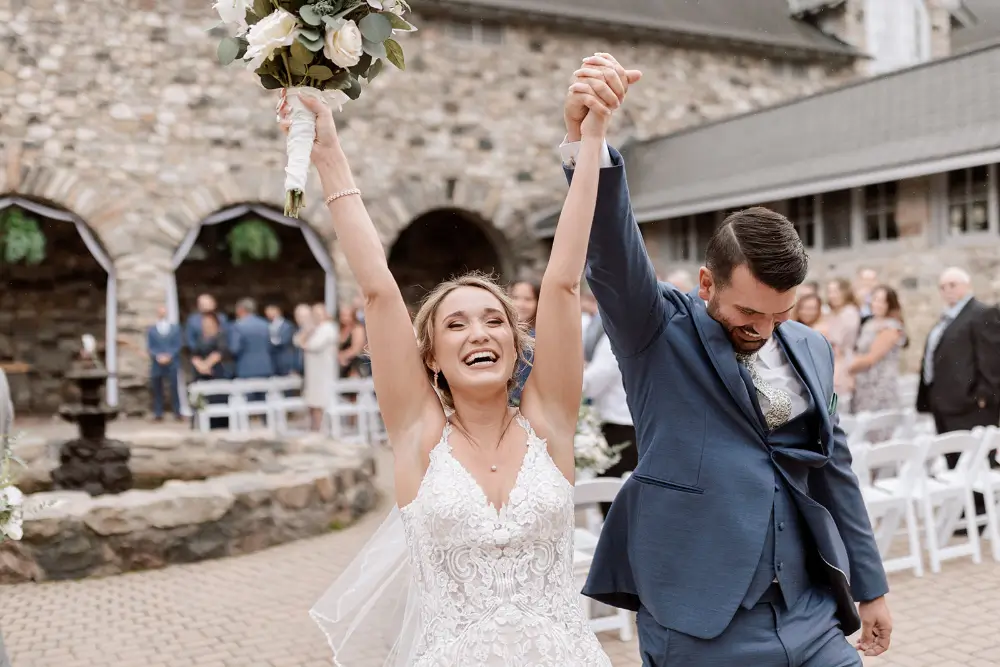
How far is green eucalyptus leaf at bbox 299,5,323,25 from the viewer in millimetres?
1957

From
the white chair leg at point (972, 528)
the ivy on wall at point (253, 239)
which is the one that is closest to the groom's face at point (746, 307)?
the white chair leg at point (972, 528)

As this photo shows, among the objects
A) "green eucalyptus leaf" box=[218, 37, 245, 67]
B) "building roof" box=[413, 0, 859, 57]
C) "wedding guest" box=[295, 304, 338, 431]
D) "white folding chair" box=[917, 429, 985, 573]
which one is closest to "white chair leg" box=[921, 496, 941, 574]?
"white folding chair" box=[917, 429, 985, 573]

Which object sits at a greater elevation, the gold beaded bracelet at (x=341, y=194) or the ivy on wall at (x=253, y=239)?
the ivy on wall at (x=253, y=239)

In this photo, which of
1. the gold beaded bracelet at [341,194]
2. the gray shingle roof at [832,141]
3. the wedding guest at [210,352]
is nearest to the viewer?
the gold beaded bracelet at [341,194]

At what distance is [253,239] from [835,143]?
8.56 meters

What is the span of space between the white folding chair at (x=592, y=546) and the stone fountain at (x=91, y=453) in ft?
15.0

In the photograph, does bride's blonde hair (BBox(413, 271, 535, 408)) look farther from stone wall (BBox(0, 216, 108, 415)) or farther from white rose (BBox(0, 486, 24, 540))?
stone wall (BBox(0, 216, 108, 415))

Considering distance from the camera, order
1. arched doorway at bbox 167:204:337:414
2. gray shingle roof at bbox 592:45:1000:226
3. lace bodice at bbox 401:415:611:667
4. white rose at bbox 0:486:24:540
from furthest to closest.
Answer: arched doorway at bbox 167:204:337:414 < gray shingle roof at bbox 592:45:1000:226 < white rose at bbox 0:486:24:540 < lace bodice at bbox 401:415:611:667

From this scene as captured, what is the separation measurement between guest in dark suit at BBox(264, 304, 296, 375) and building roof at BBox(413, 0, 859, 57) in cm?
568

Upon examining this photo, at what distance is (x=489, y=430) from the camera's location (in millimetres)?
2248

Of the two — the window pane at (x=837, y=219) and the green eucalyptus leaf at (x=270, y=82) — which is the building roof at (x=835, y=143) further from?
the green eucalyptus leaf at (x=270, y=82)

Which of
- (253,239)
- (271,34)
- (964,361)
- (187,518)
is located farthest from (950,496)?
(253,239)

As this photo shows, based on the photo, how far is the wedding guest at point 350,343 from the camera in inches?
503

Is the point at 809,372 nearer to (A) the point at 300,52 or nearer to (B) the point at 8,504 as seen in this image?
(A) the point at 300,52
